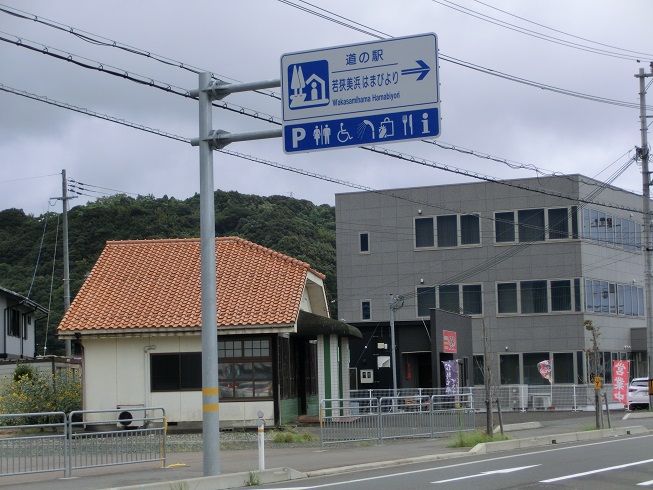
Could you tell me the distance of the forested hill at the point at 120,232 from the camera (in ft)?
183

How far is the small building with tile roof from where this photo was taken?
29188mm

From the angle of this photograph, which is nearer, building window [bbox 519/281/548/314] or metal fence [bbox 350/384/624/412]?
metal fence [bbox 350/384/624/412]

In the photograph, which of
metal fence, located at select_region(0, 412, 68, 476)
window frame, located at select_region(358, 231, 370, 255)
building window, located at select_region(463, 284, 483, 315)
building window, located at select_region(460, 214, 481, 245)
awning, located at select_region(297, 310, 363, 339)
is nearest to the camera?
metal fence, located at select_region(0, 412, 68, 476)

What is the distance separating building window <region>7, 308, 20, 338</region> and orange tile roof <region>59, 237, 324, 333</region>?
20.1 metres

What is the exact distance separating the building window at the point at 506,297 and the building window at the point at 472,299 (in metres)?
1.00

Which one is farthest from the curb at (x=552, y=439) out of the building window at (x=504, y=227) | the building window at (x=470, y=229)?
the building window at (x=470, y=229)

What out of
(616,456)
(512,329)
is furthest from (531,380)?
(616,456)

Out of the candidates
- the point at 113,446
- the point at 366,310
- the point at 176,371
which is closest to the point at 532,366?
the point at 366,310

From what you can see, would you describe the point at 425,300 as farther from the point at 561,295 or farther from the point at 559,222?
the point at 559,222

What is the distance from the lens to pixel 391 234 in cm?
5359

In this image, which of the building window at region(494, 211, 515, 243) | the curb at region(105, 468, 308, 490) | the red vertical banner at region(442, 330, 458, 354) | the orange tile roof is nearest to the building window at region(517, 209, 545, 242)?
the building window at region(494, 211, 515, 243)

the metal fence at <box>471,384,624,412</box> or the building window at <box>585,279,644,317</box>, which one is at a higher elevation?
the building window at <box>585,279,644,317</box>

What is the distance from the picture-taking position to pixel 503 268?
5203 cm

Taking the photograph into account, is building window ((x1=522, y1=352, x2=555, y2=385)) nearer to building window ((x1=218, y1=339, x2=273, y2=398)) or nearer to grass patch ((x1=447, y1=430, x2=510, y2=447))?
building window ((x1=218, y1=339, x2=273, y2=398))
